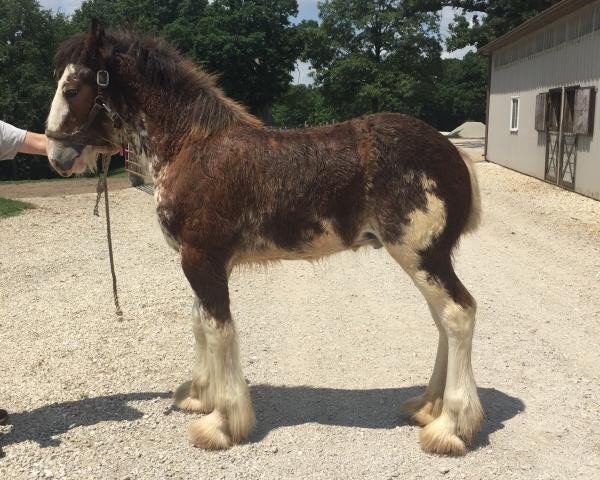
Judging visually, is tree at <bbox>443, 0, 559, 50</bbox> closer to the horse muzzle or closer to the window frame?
the window frame

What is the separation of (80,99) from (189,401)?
2109 millimetres

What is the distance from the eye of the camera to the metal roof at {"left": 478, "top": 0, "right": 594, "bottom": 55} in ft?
45.6

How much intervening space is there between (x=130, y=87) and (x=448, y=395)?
8.79ft

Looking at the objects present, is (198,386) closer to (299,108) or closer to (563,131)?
(563,131)

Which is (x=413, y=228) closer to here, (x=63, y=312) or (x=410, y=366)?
(x=410, y=366)

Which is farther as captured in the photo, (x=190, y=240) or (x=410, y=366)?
(x=410, y=366)

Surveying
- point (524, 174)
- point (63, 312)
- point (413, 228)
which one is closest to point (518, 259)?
point (413, 228)

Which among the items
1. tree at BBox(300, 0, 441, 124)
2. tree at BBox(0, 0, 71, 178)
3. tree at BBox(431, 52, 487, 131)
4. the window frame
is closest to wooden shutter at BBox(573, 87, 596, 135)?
the window frame

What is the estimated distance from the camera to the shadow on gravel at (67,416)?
12.1ft

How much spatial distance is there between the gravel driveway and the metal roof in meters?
8.16

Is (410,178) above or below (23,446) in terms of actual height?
above

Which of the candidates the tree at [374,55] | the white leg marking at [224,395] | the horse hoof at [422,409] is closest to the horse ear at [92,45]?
the white leg marking at [224,395]

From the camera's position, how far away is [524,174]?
59.8ft

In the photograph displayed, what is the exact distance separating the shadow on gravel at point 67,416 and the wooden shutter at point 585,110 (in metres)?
12.5
